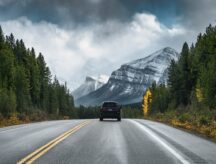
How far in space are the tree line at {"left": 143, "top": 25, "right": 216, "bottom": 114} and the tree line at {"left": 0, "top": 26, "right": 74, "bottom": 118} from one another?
2436cm

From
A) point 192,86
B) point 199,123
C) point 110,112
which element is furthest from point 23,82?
point 199,123

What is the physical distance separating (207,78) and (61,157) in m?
45.6

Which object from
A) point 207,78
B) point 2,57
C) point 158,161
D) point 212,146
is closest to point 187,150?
point 212,146

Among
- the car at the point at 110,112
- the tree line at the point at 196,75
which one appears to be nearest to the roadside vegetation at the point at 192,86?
the tree line at the point at 196,75

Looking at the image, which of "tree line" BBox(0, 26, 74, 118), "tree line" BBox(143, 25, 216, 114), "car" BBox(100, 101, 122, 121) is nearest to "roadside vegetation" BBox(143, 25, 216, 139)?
"tree line" BBox(143, 25, 216, 114)

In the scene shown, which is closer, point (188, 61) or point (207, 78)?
point (207, 78)

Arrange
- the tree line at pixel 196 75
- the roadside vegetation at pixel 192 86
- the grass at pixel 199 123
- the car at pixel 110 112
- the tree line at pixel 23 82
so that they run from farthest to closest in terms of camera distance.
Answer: the tree line at pixel 23 82 < the tree line at pixel 196 75 < the roadside vegetation at pixel 192 86 < the car at pixel 110 112 < the grass at pixel 199 123

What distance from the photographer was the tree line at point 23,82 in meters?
75.6

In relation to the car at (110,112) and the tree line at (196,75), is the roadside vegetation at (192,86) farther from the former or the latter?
the car at (110,112)

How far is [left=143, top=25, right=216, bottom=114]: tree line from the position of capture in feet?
177

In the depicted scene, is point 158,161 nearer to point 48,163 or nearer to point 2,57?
point 48,163

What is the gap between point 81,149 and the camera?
538 inches

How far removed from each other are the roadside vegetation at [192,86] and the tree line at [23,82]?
896 inches

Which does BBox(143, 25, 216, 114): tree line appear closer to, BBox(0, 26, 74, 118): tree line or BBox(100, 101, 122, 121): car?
BBox(100, 101, 122, 121): car
